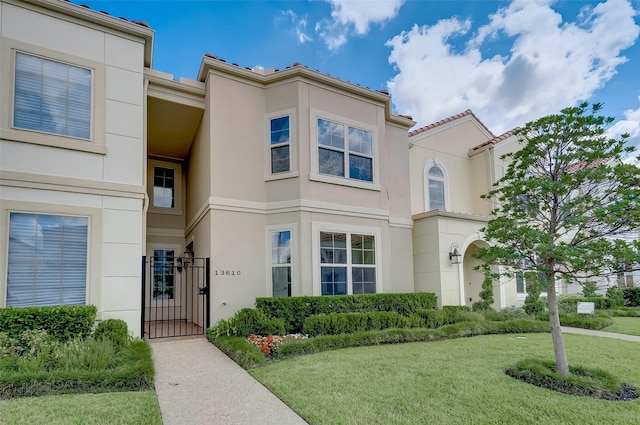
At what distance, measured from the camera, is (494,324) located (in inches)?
401

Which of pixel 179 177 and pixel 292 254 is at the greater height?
pixel 179 177

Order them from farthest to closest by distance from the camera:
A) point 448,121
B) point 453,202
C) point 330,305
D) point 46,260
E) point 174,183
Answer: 1. point 448,121
2. point 453,202
3. point 174,183
4. point 330,305
5. point 46,260

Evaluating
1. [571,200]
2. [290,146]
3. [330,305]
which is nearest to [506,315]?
[330,305]

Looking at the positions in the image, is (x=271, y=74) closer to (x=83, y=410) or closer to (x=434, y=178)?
(x=434, y=178)

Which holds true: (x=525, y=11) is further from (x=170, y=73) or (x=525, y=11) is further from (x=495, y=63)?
(x=170, y=73)

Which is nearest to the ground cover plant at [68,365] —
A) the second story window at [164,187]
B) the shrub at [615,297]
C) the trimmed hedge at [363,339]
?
the trimmed hedge at [363,339]

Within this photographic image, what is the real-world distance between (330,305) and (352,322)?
0.82m

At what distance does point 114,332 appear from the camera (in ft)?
22.6

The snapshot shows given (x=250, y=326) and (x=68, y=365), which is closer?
(x=68, y=365)

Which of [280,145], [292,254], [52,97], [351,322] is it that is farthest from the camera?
[280,145]

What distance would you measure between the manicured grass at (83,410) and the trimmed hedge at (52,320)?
2004 mm

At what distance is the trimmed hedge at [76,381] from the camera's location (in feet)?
15.5

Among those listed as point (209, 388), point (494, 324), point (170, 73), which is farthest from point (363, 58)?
point (209, 388)

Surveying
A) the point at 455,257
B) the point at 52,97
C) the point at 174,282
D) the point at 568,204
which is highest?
the point at 52,97
